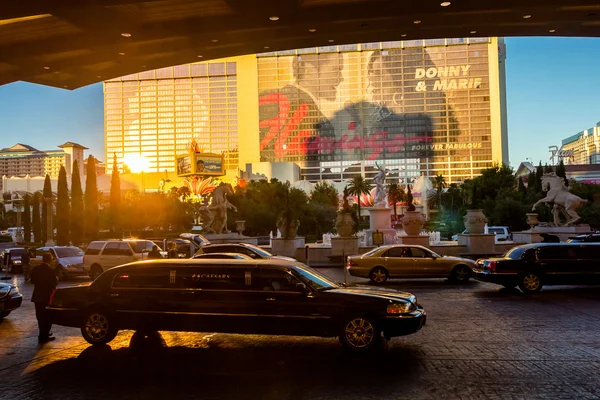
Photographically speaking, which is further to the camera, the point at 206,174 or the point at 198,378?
the point at 206,174

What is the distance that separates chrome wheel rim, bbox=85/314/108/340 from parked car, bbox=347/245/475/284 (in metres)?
10.7

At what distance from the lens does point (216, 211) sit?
114ft

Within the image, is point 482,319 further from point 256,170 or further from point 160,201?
point 256,170

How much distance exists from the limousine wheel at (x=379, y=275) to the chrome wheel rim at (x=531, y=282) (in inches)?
185

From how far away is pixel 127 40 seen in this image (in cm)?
1185

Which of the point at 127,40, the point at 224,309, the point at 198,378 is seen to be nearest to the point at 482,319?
the point at 224,309

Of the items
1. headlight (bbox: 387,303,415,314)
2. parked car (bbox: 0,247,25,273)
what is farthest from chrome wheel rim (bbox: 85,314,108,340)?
parked car (bbox: 0,247,25,273)

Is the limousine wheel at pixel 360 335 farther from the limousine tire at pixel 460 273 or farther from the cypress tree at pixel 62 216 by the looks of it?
the cypress tree at pixel 62 216

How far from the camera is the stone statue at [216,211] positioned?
114 ft

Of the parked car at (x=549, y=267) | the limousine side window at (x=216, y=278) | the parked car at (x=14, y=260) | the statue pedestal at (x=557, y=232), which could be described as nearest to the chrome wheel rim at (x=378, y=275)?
the parked car at (x=549, y=267)

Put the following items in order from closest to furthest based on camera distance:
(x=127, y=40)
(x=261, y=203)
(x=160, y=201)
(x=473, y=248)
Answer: (x=127, y=40) → (x=473, y=248) → (x=261, y=203) → (x=160, y=201)

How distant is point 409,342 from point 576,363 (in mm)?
2658

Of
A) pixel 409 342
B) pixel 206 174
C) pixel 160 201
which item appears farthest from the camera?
pixel 206 174

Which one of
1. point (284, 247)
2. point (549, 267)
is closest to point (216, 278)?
point (549, 267)
